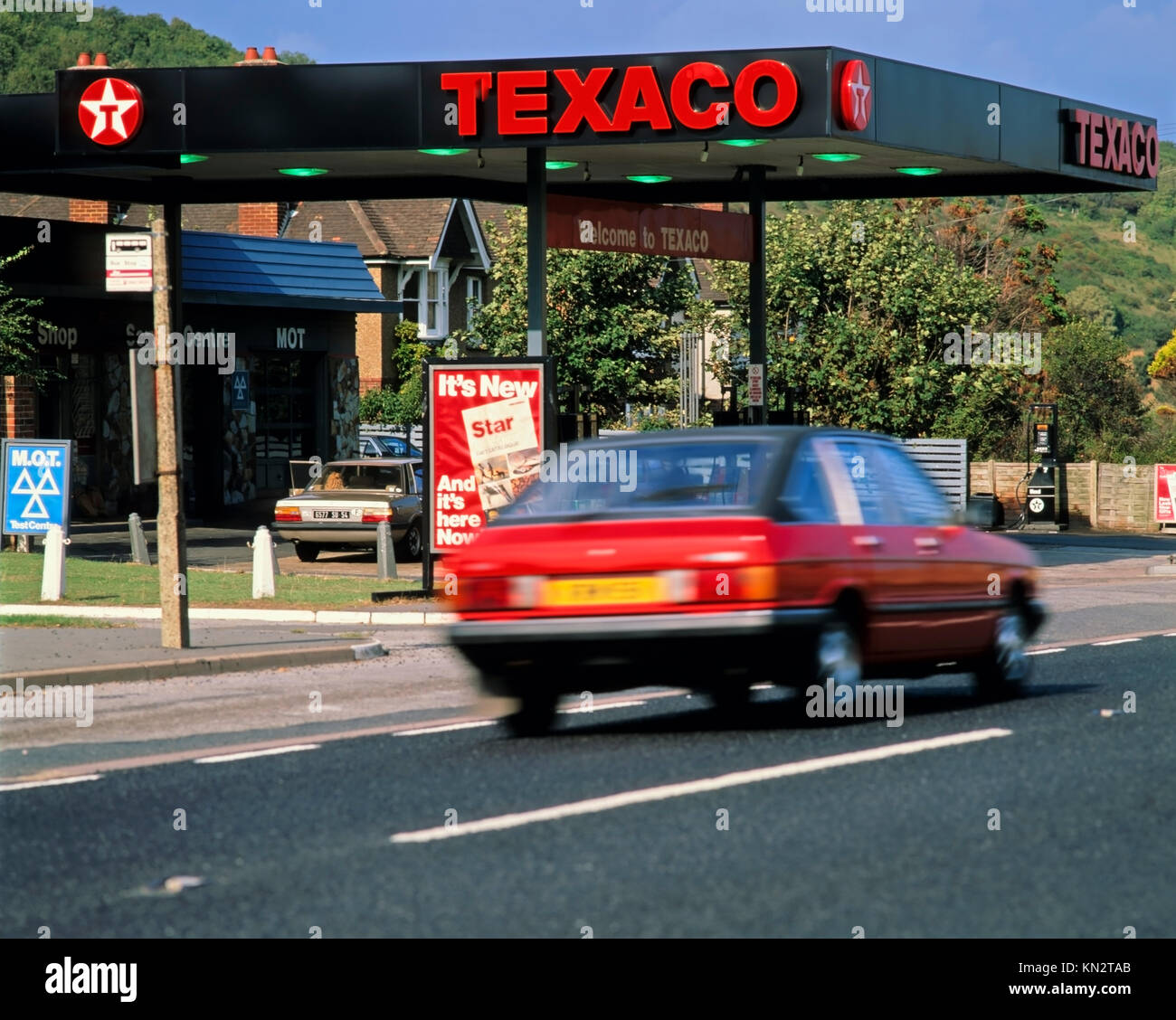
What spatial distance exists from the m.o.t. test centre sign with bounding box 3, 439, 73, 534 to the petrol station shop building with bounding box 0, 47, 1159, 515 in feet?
14.1

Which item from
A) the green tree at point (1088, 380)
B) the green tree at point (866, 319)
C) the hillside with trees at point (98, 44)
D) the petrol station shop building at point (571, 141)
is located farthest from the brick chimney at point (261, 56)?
the hillside with trees at point (98, 44)

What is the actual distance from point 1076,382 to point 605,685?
64.2 metres

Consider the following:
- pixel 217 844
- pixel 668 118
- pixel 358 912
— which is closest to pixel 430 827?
pixel 217 844

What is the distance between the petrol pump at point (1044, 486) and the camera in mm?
40562

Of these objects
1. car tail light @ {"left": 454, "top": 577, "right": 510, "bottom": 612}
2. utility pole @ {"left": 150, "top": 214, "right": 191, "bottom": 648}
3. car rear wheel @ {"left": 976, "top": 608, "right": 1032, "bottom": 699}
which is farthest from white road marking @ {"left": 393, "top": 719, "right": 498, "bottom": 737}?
utility pole @ {"left": 150, "top": 214, "right": 191, "bottom": 648}

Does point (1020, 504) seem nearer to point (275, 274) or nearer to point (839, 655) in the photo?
point (275, 274)

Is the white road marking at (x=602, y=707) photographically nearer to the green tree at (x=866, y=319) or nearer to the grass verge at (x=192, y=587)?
the grass verge at (x=192, y=587)

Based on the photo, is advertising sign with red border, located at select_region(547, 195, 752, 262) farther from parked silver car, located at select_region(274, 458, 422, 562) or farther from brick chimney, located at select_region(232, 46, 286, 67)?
brick chimney, located at select_region(232, 46, 286, 67)

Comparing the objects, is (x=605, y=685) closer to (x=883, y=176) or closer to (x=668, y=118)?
(x=668, y=118)

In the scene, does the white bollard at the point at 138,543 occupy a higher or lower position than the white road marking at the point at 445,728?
higher

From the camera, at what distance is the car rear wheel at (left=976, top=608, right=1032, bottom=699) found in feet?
40.0

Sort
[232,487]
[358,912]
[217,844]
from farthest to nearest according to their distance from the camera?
1. [232,487]
2. [217,844]
3. [358,912]

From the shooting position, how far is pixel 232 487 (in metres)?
39.0

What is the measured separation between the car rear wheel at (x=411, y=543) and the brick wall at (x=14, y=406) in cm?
895
